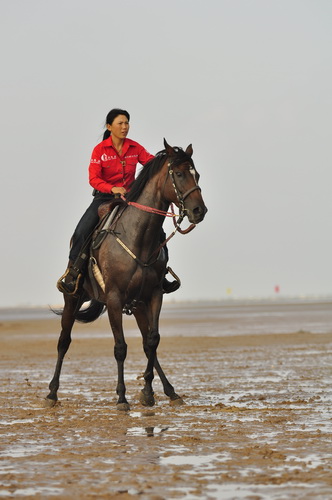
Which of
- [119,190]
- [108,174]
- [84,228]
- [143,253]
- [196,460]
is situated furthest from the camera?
[108,174]

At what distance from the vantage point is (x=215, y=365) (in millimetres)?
17234

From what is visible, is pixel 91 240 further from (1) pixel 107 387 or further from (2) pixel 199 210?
(1) pixel 107 387

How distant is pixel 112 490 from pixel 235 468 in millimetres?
1039

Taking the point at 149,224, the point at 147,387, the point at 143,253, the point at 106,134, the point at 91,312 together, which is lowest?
the point at 147,387

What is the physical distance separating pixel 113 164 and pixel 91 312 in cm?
215

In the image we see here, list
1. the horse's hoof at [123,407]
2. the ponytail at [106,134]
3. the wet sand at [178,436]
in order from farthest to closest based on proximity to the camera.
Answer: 1. the ponytail at [106,134]
2. the horse's hoof at [123,407]
3. the wet sand at [178,436]

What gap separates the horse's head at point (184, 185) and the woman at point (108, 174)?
2.99 ft

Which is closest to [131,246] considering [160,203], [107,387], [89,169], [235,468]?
[160,203]

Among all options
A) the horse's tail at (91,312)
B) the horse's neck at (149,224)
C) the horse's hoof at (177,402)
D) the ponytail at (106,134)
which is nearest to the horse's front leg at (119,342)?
the horse's hoof at (177,402)

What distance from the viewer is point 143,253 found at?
10.9m

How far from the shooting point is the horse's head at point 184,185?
33.6 ft

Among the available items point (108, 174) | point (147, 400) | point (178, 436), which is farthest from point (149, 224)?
point (178, 436)

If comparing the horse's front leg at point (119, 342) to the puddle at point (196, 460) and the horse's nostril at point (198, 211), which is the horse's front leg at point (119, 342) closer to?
the horse's nostril at point (198, 211)

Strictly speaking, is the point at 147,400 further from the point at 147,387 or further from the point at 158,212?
the point at 158,212
